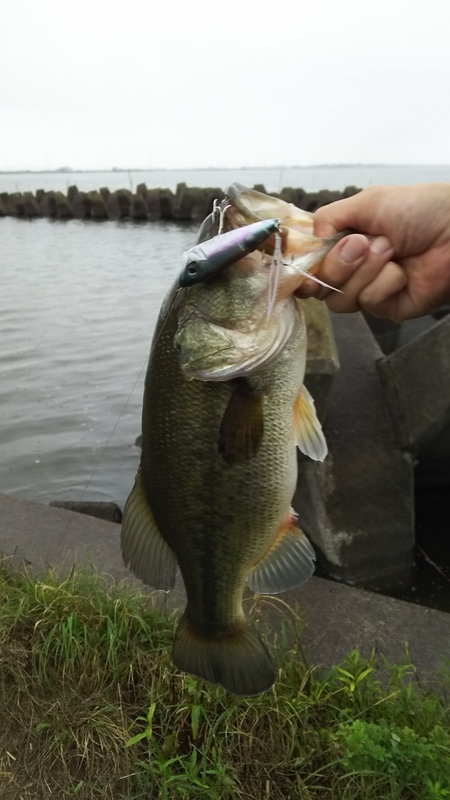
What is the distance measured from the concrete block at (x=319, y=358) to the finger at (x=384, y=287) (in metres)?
2.50

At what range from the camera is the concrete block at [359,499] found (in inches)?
200

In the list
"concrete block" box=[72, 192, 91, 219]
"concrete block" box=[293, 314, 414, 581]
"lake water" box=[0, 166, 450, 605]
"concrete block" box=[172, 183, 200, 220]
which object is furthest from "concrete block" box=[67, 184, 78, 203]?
"concrete block" box=[293, 314, 414, 581]

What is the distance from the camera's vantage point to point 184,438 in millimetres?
1799

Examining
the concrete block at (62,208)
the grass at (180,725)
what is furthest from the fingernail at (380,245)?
the concrete block at (62,208)

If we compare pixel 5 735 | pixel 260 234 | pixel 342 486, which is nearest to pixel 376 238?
pixel 260 234

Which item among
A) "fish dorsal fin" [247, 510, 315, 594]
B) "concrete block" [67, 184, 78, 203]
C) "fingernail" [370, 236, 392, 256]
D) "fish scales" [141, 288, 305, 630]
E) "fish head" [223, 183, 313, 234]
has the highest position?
"fish head" [223, 183, 313, 234]

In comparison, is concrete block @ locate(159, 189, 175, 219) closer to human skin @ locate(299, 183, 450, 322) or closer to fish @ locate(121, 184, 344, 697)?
human skin @ locate(299, 183, 450, 322)

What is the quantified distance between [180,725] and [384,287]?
207cm

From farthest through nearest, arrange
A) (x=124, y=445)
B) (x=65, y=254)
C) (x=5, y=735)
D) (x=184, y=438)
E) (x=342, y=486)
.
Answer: (x=65, y=254), (x=124, y=445), (x=342, y=486), (x=5, y=735), (x=184, y=438)

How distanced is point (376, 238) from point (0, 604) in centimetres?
273

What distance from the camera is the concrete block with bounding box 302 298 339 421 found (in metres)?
4.84

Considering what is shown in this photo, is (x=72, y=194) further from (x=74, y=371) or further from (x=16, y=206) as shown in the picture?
(x=74, y=371)

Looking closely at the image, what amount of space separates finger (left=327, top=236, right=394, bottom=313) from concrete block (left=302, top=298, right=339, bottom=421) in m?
2.63

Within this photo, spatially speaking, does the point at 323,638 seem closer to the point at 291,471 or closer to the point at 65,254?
the point at 291,471
